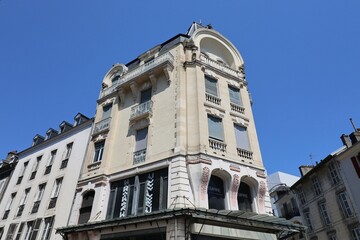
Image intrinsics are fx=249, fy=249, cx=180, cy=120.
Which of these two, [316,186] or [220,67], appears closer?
[220,67]

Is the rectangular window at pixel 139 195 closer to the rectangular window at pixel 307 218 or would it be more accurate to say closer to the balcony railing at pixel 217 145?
the balcony railing at pixel 217 145

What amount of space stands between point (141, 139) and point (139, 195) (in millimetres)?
3612

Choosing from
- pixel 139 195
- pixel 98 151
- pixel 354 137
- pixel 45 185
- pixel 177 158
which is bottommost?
pixel 139 195

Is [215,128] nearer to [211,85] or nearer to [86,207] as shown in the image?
[211,85]

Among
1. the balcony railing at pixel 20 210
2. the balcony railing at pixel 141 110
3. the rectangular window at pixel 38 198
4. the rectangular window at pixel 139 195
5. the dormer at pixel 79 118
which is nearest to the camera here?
the rectangular window at pixel 139 195

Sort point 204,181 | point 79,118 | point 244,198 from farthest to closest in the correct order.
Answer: point 79,118 → point 244,198 → point 204,181

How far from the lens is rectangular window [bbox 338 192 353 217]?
21269mm

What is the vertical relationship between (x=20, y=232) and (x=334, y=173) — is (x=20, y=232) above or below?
below

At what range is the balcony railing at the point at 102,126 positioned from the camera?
17.7 metres

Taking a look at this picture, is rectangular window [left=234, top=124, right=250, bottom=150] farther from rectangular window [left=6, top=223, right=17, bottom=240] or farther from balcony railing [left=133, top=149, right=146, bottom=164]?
rectangular window [left=6, top=223, right=17, bottom=240]

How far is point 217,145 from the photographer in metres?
13.7

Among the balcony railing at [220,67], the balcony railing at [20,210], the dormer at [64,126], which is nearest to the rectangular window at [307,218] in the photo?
the balcony railing at [220,67]

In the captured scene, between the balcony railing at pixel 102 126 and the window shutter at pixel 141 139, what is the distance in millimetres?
2956

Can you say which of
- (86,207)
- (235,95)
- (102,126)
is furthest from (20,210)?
(235,95)
